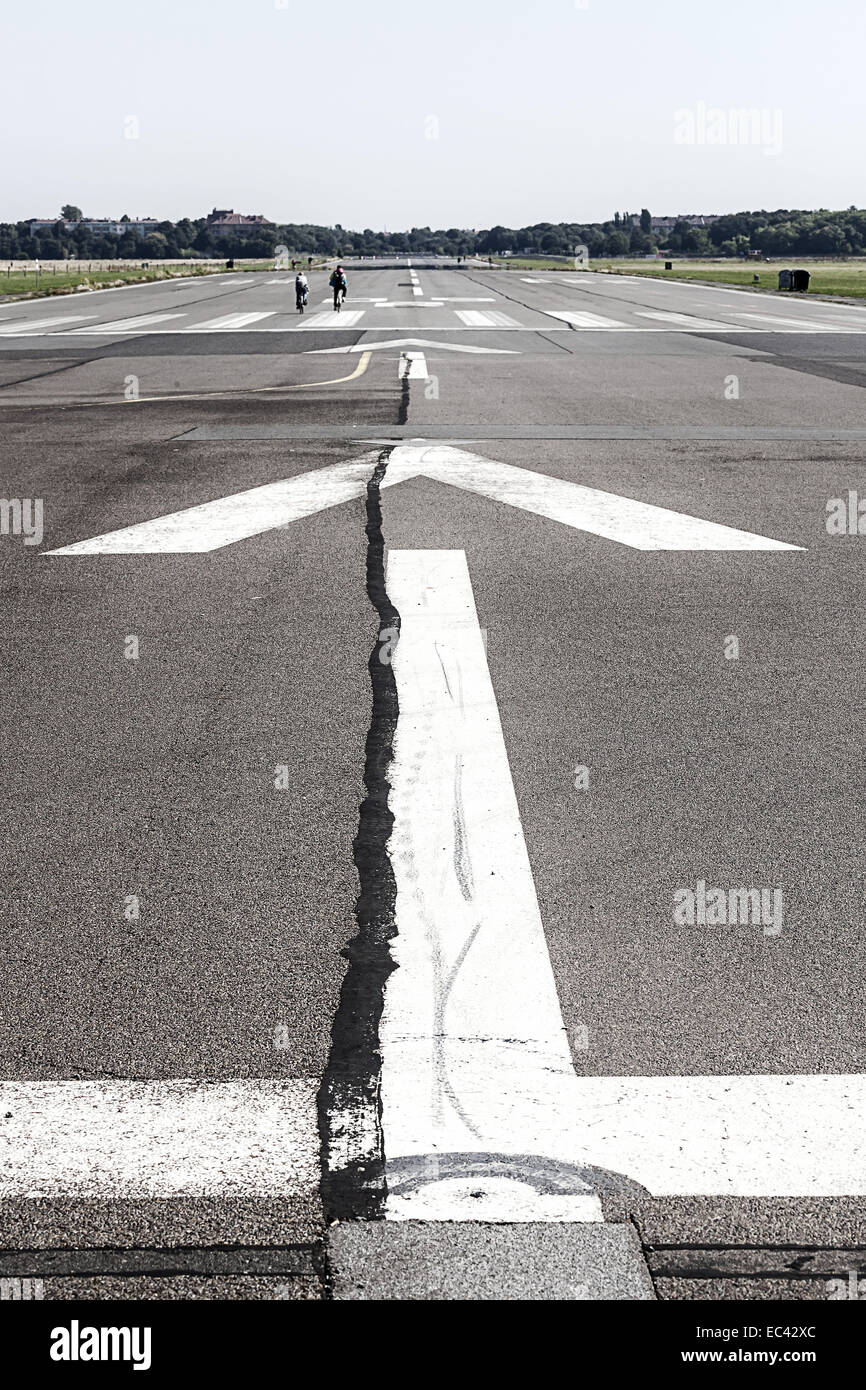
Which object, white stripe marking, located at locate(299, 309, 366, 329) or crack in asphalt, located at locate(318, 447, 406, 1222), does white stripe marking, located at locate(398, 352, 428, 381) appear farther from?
crack in asphalt, located at locate(318, 447, 406, 1222)

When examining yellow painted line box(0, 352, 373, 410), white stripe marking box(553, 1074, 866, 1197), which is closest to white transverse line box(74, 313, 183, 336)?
yellow painted line box(0, 352, 373, 410)

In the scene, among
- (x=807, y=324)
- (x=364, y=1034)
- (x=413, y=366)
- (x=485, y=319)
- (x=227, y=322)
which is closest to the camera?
(x=364, y=1034)

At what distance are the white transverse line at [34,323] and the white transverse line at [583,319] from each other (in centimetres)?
1456

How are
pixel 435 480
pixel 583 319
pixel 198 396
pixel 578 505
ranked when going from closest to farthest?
pixel 578 505 < pixel 435 480 < pixel 198 396 < pixel 583 319

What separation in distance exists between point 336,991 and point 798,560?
5932 millimetres

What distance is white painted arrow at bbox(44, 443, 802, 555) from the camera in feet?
30.2

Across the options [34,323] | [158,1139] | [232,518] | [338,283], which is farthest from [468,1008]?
Result: [338,283]

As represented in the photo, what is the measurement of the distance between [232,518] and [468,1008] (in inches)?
268

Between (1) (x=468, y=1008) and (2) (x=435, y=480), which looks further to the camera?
(2) (x=435, y=480)

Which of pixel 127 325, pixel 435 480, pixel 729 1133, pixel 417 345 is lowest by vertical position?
pixel 729 1133

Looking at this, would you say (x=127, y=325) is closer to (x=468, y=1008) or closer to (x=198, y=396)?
(x=198, y=396)

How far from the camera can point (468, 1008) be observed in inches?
144

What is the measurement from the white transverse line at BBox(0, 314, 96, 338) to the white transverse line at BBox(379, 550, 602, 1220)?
32030 mm
